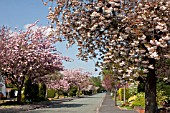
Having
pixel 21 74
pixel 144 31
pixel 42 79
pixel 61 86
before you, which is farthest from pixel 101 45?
pixel 61 86

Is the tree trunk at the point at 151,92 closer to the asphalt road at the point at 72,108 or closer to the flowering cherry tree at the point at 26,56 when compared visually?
the asphalt road at the point at 72,108

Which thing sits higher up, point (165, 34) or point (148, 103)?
A: point (165, 34)

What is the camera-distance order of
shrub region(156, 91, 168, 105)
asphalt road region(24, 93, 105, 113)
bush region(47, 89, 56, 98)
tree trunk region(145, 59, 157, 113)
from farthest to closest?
bush region(47, 89, 56, 98), asphalt road region(24, 93, 105, 113), shrub region(156, 91, 168, 105), tree trunk region(145, 59, 157, 113)

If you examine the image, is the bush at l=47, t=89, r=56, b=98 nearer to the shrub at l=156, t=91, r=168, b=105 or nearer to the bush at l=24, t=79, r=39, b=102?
the bush at l=24, t=79, r=39, b=102

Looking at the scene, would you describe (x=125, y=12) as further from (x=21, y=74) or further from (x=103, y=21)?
(x=21, y=74)

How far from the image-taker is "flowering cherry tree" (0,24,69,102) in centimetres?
3055

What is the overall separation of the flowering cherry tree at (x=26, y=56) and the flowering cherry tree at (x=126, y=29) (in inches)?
880

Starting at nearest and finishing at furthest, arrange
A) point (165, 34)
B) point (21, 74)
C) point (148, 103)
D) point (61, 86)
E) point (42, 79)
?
1. point (165, 34)
2. point (148, 103)
3. point (21, 74)
4. point (42, 79)
5. point (61, 86)

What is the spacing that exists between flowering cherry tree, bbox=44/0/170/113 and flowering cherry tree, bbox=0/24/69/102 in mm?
22343

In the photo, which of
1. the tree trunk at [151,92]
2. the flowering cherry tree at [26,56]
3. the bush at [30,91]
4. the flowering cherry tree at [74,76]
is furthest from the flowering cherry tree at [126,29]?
the flowering cherry tree at [74,76]

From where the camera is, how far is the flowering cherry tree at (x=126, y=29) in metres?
7.07

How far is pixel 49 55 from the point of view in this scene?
31875 millimetres

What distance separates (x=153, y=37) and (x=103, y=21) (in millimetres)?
1208

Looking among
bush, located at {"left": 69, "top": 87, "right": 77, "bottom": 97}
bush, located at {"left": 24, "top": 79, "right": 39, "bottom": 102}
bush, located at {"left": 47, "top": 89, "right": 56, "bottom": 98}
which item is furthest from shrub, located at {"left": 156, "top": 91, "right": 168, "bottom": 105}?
bush, located at {"left": 69, "top": 87, "right": 77, "bottom": 97}
